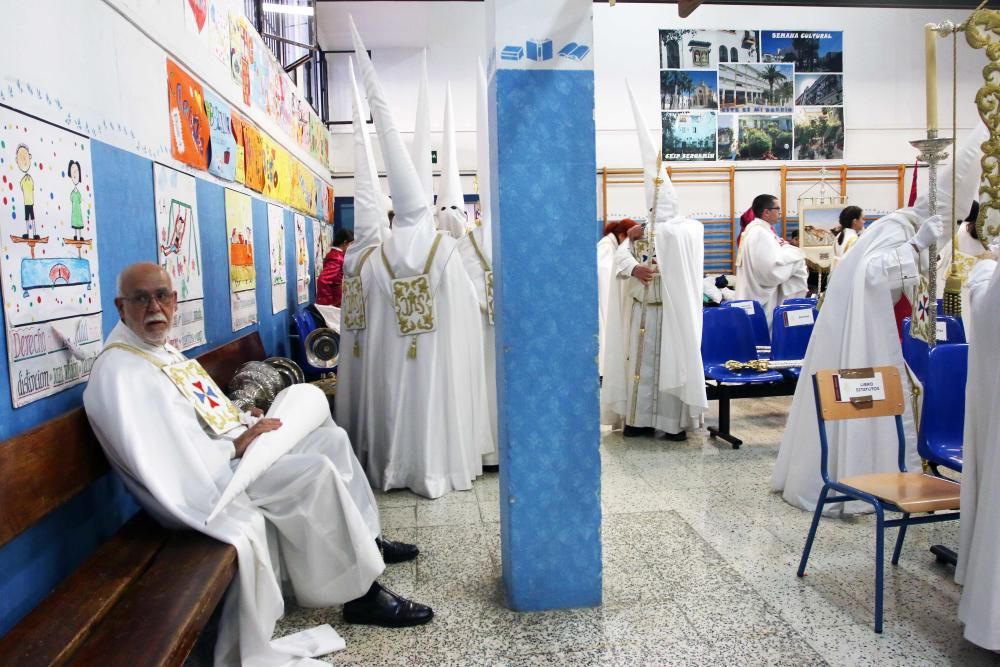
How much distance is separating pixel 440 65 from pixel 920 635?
9873 millimetres

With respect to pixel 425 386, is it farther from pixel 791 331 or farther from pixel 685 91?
pixel 685 91

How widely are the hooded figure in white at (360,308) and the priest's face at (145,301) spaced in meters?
1.93

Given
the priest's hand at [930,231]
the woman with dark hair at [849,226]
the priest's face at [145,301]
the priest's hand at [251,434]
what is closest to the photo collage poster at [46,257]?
the priest's face at [145,301]

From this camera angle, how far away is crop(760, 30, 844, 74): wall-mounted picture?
11023 mm

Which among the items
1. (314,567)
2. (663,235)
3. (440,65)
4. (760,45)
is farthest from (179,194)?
(760,45)

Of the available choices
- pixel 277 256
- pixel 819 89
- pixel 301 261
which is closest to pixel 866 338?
pixel 277 256

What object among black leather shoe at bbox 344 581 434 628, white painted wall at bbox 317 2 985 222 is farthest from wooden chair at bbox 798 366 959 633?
white painted wall at bbox 317 2 985 222

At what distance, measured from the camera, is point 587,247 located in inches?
100

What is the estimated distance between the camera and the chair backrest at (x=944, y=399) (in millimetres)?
2984

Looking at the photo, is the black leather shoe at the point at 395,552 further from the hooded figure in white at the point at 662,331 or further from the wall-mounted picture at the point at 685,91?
the wall-mounted picture at the point at 685,91

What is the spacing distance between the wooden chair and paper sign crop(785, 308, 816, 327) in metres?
2.31

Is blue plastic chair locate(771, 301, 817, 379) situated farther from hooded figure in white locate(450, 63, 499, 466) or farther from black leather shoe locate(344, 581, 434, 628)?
black leather shoe locate(344, 581, 434, 628)

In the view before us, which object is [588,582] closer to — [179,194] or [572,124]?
[572,124]

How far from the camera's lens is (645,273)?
5086 mm
